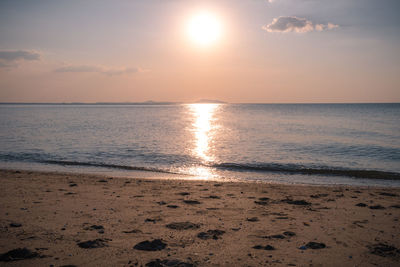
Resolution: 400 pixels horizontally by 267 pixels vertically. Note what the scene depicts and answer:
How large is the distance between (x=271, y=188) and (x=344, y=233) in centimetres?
498

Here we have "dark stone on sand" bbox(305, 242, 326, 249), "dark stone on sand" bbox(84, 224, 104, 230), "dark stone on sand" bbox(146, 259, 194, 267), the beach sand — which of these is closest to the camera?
"dark stone on sand" bbox(146, 259, 194, 267)

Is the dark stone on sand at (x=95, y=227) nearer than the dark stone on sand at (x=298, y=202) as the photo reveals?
Yes

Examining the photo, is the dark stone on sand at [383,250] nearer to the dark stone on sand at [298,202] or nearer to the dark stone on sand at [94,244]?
the dark stone on sand at [298,202]

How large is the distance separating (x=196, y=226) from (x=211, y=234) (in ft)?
2.01

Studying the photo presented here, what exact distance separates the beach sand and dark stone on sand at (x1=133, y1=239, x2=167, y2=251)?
20mm

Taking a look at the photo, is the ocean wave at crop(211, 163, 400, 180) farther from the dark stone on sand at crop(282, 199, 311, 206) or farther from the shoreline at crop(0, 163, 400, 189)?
the dark stone on sand at crop(282, 199, 311, 206)

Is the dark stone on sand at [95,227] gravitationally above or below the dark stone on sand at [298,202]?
above

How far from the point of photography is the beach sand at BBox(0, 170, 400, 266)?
5.16 m

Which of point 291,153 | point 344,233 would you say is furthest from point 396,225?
point 291,153

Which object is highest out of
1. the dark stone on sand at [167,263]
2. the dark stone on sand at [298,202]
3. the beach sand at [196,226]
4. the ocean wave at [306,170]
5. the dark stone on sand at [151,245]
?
the dark stone on sand at [167,263]

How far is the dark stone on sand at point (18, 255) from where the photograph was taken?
4.91 m

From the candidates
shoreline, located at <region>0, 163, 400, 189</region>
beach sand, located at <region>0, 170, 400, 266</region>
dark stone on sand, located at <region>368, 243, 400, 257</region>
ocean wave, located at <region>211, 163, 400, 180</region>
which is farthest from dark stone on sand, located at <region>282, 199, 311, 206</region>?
ocean wave, located at <region>211, 163, 400, 180</region>

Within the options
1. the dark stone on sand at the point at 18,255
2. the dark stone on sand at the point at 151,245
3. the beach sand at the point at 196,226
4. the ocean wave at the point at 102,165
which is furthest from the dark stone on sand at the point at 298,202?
the ocean wave at the point at 102,165

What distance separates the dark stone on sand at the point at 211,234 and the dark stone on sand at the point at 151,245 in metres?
0.92
